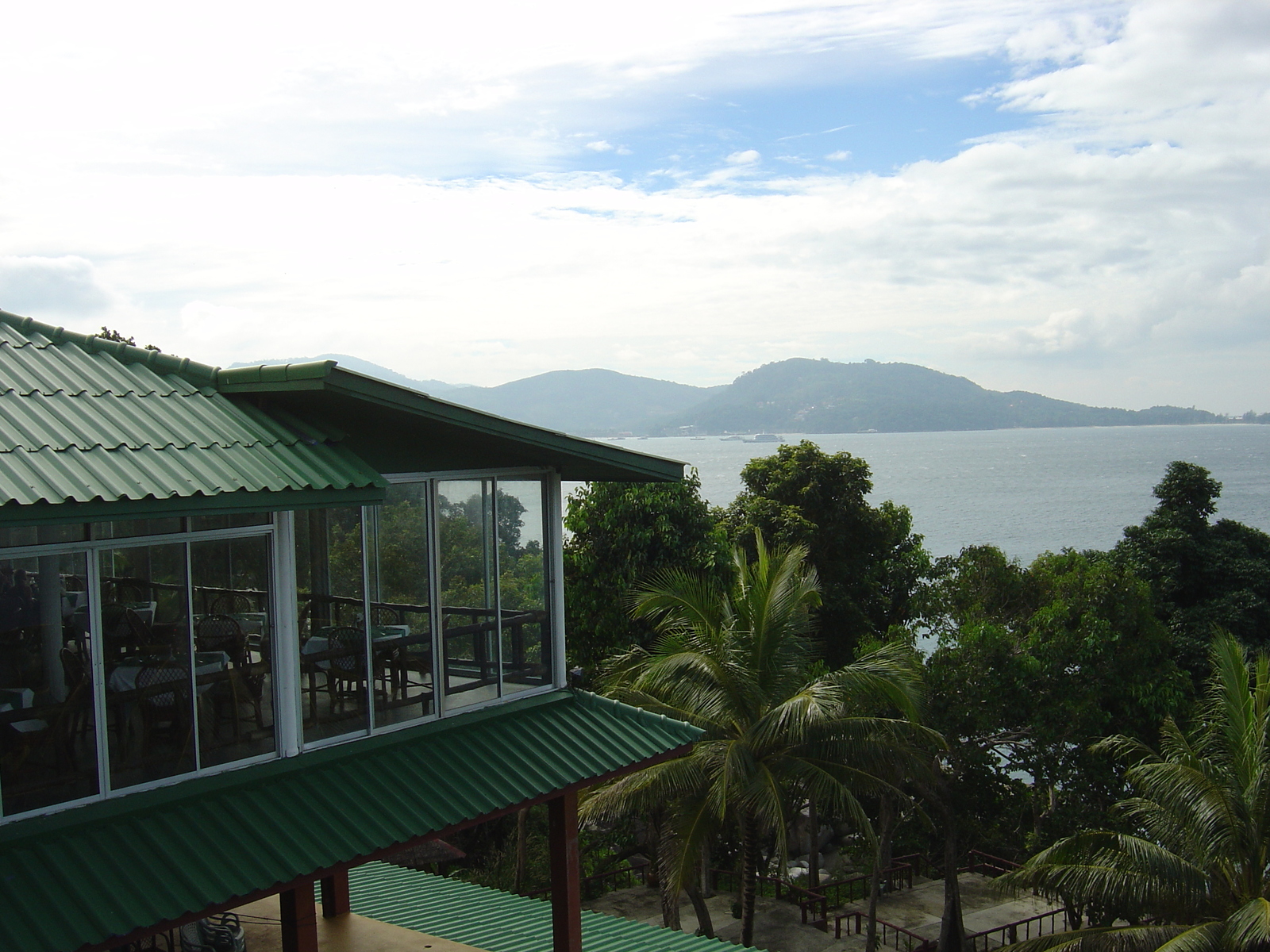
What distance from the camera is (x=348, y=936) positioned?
10844 mm

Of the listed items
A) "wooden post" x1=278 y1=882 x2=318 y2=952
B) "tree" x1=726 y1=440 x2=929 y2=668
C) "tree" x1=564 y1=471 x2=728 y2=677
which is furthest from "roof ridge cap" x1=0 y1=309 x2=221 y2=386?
"tree" x1=726 y1=440 x2=929 y2=668

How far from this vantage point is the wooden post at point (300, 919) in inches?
302

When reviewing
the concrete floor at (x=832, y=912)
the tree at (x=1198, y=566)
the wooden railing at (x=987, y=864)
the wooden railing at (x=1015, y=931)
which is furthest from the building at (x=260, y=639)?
the tree at (x=1198, y=566)

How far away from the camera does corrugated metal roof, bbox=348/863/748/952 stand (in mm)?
11430

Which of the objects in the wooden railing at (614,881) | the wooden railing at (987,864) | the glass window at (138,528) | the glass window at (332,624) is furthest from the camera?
the wooden railing at (987,864)

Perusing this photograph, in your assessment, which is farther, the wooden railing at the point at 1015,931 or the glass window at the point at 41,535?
the wooden railing at the point at 1015,931

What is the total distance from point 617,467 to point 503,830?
16855 millimetres

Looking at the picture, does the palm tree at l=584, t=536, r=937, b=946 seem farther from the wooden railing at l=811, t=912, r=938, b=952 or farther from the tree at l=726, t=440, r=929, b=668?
the tree at l=726, t=440, r=929, b=668

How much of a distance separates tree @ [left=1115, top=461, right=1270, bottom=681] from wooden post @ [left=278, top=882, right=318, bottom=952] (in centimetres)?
2351

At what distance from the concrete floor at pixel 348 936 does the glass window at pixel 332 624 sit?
3503 mm

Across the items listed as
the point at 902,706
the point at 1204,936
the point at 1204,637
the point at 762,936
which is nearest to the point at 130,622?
the point at 902,706

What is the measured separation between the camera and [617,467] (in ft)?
33.3

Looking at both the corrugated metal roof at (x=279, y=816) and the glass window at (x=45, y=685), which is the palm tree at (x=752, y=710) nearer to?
the corrugated metal roof at (x=279, y=816)

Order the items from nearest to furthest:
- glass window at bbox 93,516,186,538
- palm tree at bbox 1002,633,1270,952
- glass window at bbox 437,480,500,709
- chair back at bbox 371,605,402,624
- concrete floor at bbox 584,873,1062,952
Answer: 1. glass window at bbox 93,516,186,538
2. chair back at bbox 371,605,402,624
3. glass window at bbox 437,480,500,709
4. palm tree at bbox 1002,633,1270,952
5. concrete floor at bbox 584,873,1062,952
